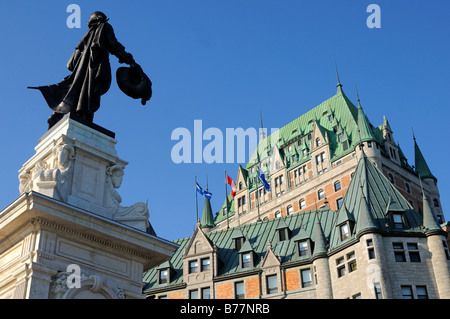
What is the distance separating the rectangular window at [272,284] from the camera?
52.9m

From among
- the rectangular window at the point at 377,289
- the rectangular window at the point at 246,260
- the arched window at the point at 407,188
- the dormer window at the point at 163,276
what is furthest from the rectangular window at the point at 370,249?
the arched window at the point at 407,188

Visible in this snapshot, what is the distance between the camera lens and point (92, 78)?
16812 mm

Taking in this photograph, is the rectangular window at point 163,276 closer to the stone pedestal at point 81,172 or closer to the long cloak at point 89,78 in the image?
the long cloak at point 89,78

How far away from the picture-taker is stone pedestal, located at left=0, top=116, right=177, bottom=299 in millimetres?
12945

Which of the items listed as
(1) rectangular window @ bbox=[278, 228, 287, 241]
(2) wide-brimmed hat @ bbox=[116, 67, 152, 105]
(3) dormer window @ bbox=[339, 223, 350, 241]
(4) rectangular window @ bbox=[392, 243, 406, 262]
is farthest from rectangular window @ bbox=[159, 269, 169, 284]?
(2) wide-brimmed hat @ bbox=[116, 67, 152, 105]

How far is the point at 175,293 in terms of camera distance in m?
56.1

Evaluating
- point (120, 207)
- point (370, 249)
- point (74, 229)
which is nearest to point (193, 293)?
point (370, 249)

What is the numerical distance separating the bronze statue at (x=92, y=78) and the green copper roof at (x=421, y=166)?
246 ft

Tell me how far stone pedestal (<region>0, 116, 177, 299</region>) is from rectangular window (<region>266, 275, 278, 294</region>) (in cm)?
3888

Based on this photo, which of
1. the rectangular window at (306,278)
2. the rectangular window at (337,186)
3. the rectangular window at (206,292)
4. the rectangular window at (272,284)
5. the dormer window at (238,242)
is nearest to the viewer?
the rectangular window at (306,278)

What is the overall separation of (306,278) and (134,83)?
3764 centimetres

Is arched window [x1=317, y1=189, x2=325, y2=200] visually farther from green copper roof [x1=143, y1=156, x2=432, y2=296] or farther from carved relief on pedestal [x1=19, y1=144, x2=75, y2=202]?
carved relief on pedestal [x1=19, y1=144, x2=75, y2=202]
